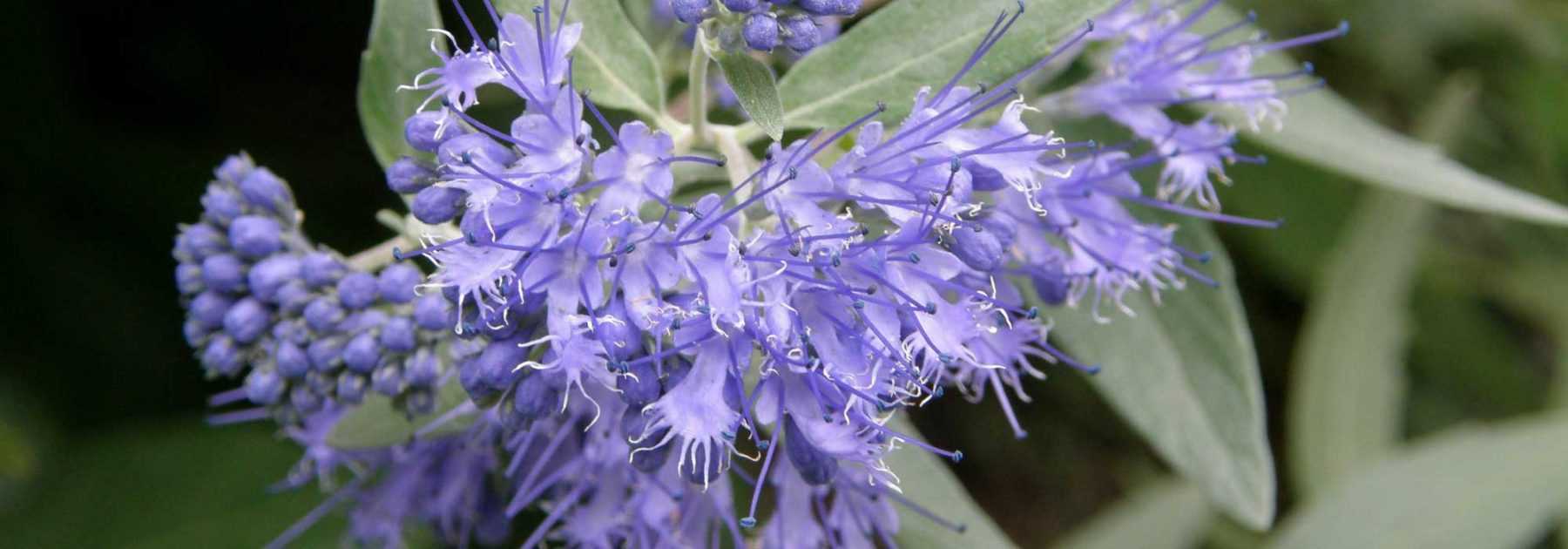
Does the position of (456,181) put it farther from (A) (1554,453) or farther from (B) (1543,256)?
(B) (1543,256)

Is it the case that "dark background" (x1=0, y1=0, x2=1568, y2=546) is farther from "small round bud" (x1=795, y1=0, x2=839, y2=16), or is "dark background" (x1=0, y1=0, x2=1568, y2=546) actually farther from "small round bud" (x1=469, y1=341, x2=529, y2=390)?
"small round bud" (x1=795, y1=0, x2=839, y2=16)

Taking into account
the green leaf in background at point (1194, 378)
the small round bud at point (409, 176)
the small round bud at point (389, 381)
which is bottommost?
the green leaf in background at point (1194, 378)

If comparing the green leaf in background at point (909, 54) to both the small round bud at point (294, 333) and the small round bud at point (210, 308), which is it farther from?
the small round bud at point (210, 308)

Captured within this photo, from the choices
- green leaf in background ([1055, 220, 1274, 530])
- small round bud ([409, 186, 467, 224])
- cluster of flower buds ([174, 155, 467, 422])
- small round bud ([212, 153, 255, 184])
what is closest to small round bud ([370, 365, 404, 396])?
cluster of flower buds ([174, 155, 467, 422])

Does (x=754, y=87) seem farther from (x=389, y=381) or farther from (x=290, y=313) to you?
(x=290, y=313)

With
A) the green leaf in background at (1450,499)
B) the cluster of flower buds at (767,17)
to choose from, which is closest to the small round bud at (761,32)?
the cluster of flower buds at (767,17)

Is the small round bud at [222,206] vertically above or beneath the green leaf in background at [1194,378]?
above

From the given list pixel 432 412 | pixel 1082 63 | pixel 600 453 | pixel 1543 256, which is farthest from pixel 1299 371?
pixel 432 412
